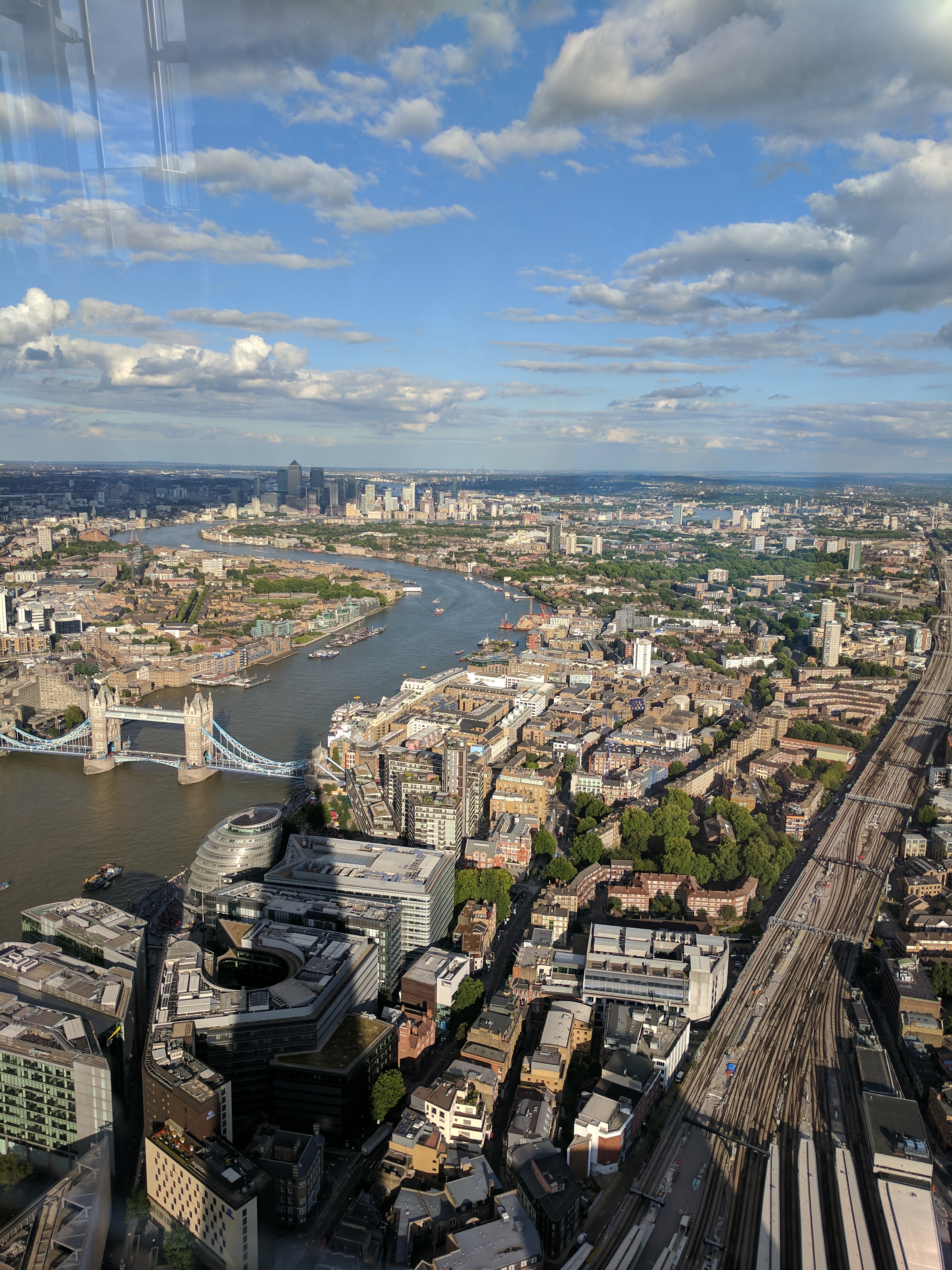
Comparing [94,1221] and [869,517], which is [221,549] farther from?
[94,1221]

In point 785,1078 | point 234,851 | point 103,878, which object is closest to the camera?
point 785,1078

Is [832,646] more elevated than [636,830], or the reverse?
[832,646]

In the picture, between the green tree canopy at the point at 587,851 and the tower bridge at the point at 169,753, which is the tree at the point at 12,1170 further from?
the tower bridge at the point at 169,753

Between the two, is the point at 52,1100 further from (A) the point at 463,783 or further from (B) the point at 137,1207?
(A) the point at 463,783

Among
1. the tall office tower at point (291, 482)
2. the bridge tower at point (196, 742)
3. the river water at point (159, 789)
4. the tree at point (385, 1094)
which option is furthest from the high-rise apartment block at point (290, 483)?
the tree at point (385, 1094)

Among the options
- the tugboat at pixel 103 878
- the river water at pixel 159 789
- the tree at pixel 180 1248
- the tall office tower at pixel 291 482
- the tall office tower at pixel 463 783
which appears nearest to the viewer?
the tree at pixel 180 1248

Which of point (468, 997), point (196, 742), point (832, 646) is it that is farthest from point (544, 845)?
point (832, 646)

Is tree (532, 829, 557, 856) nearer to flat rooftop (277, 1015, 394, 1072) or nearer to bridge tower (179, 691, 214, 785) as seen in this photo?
flat rooftop (277, 1015, 394, 1072)
